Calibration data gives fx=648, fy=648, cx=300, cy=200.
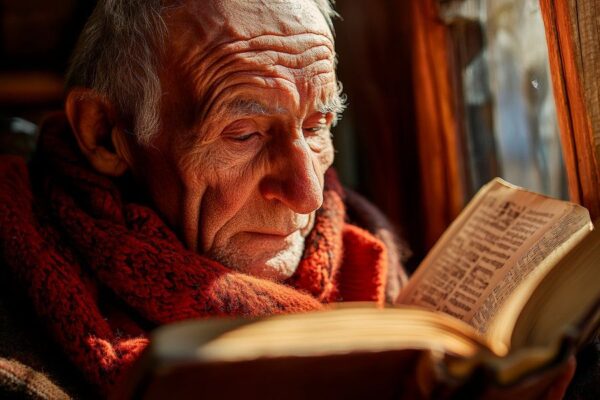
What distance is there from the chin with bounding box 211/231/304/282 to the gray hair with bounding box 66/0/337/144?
26cm

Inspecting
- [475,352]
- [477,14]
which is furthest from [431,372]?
[477,14]

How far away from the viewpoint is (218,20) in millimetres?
1121

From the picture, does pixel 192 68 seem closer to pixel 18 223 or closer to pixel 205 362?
pixel 18 223

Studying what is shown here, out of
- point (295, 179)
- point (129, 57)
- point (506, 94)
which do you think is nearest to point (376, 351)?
point (295, 179)

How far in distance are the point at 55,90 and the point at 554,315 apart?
2.95m

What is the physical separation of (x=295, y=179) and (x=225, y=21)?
30 cm

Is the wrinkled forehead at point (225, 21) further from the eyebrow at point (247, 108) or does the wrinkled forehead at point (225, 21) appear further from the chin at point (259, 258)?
the chin at point (259, 258)

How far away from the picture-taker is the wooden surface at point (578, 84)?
3.30 feet

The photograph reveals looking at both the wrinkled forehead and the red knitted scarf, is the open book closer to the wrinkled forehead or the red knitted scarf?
the red knitted scarf

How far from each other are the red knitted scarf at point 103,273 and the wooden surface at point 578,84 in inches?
19.8

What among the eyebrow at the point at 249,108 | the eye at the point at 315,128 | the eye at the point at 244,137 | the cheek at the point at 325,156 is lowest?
the cheek at the point at 325,156

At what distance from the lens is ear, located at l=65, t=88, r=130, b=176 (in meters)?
1.25

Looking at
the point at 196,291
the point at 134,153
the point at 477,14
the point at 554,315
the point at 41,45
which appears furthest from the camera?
the point at 41,45

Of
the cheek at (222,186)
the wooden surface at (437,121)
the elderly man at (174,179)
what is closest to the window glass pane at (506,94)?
the wooden surface at (437,121)
